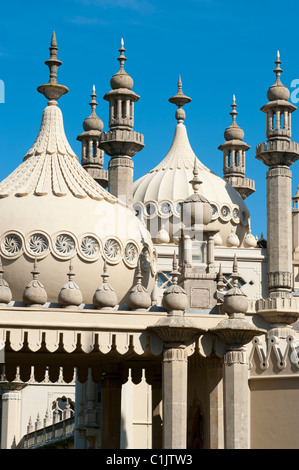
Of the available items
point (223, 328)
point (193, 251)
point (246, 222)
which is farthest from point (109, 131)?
point (223, 328)

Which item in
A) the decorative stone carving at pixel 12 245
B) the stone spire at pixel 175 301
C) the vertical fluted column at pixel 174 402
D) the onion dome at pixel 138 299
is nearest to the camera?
the vertical fluted column at pixel 174 402

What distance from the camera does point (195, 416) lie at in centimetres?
2541

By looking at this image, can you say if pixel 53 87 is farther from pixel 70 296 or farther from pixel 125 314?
pixel 125 314

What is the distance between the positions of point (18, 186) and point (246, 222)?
85.3 feet

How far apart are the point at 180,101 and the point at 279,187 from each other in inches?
232

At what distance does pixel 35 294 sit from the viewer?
21.8 metres

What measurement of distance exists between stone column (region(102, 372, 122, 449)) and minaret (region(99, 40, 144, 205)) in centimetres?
1644

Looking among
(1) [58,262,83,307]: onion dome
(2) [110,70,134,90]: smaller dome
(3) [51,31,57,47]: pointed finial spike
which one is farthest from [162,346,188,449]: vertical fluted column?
(2) [110,70,134,90]: smaller dome

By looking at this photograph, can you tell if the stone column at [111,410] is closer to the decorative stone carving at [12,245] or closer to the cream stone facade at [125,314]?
the cream stone facade at [125,314]

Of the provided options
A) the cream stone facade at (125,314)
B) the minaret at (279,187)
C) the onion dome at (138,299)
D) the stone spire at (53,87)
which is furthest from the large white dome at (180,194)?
the onion dome at (138,299)

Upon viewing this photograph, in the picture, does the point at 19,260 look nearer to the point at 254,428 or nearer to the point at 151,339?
the point at 151,339

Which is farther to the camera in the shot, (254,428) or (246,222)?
(246,222)

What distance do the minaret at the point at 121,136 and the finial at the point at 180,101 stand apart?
3.48 metres

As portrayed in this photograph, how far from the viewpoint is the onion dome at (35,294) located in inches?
859
